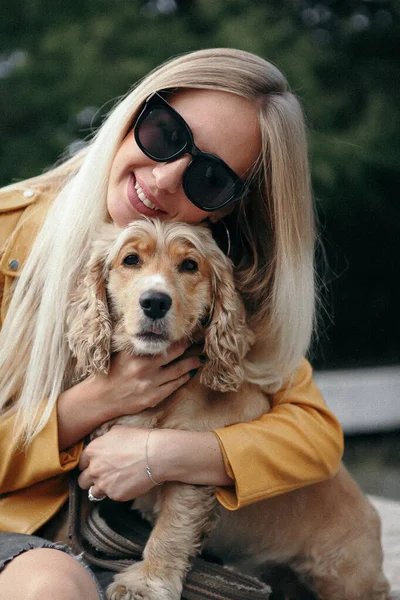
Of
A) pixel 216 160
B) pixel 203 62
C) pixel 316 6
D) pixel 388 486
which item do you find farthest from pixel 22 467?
pixel 316 6

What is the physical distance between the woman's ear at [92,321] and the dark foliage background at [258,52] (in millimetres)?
2893

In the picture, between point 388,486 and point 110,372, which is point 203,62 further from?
point 388,486

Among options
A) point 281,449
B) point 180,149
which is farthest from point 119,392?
point 180,149

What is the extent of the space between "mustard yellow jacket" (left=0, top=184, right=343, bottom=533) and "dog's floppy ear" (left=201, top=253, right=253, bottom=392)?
135mm

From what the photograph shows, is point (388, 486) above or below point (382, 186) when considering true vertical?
below

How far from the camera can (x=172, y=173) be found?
7.22ft

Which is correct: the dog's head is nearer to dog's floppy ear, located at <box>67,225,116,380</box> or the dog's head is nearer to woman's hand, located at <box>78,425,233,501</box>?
dog's floppy ear, located at <box>67,225,116,380</box>

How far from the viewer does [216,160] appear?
2.21 meters

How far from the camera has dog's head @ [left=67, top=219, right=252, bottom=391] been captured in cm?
216

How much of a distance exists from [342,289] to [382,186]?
1.01 meters

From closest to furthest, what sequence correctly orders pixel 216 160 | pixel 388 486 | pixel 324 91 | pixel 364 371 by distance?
pixel 216 160
pixel 388 486
pixel 324 91
pixel 364 371

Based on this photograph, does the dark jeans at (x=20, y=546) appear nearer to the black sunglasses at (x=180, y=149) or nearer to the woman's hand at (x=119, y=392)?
the woman's hand at (x=119, y=392)

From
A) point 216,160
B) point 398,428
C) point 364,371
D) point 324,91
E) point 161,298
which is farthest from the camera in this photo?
point 364,371

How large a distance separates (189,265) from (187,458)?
511mm
